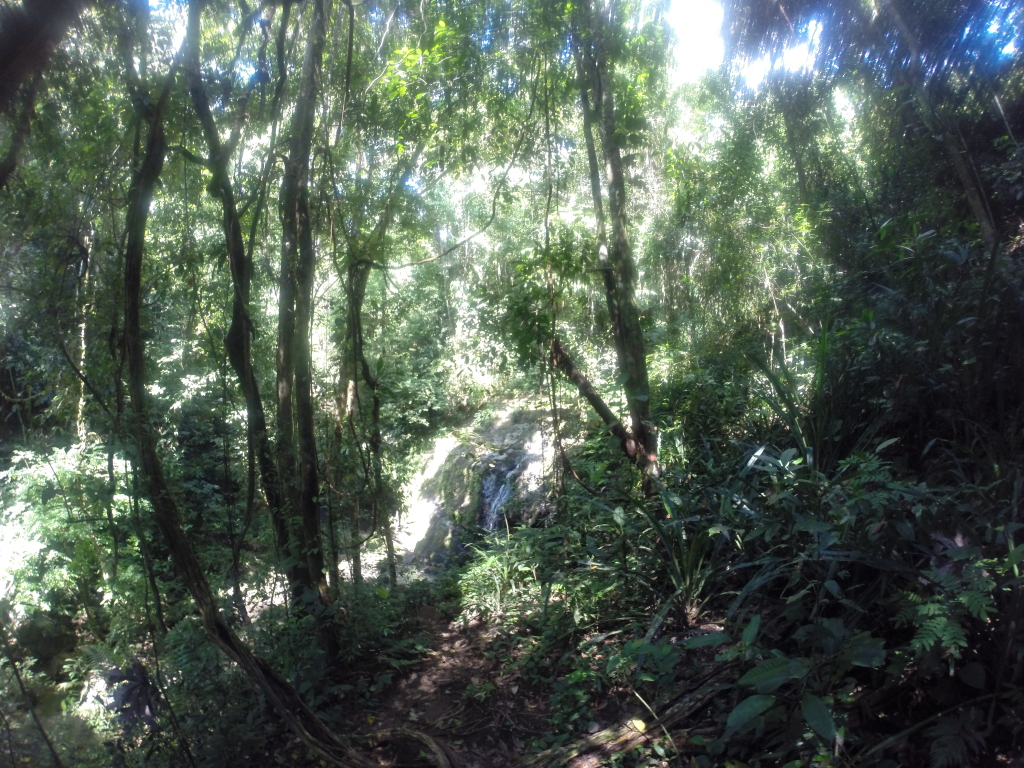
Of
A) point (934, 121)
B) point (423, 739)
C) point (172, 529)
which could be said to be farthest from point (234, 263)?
point (934, 121)

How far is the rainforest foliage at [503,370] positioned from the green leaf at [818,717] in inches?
0.7

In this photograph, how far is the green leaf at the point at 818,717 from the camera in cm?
188

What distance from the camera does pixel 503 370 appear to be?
5.65 m

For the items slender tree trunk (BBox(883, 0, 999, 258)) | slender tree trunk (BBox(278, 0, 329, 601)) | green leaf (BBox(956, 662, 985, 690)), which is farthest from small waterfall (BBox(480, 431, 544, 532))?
green leaf (BBox(956, 662, 985, 690))

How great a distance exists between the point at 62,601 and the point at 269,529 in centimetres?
326

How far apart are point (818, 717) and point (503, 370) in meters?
3.99

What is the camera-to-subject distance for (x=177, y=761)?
2842 mm

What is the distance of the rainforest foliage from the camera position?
255 centimetres

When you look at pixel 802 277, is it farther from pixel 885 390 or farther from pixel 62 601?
pixel 62 601

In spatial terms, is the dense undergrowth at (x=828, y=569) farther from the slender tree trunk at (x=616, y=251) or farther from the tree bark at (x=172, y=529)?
the tree bark at (x=172, y=529)

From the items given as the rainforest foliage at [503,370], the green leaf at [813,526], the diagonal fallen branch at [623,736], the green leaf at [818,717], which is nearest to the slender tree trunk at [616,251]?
the rainforest foliage at [503,370]

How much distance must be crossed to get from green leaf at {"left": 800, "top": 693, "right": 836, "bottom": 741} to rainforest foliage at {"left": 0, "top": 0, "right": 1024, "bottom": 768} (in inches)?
0.7

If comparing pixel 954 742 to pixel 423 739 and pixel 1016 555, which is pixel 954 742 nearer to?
pixel 1016 555

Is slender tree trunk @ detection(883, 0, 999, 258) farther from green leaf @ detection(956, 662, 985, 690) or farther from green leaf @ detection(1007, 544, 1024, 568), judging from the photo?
green leaf @ detection(956, 662, 985, 690)
